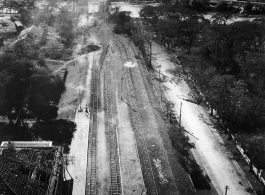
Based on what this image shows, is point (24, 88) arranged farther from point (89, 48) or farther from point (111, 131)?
point (89, 48)

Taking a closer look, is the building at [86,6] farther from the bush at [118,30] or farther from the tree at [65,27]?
the bush at [118,30]

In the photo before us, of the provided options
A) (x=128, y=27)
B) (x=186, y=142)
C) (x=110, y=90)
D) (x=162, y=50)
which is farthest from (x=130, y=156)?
(x=128, y=27)

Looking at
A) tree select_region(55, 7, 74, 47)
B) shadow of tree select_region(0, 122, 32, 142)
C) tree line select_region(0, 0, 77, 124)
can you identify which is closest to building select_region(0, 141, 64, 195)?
shadow of tree select_region(0, 122, 32, 142)


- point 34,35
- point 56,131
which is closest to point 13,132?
point 56,131

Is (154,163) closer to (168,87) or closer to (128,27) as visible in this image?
(168,87)

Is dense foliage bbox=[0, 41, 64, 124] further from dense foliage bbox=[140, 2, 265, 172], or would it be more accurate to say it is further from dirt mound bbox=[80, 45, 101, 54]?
dense foliage bbox=[140, 2, 265, 172]

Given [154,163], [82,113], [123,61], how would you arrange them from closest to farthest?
[154,163] → [82,113] → [123,61]
